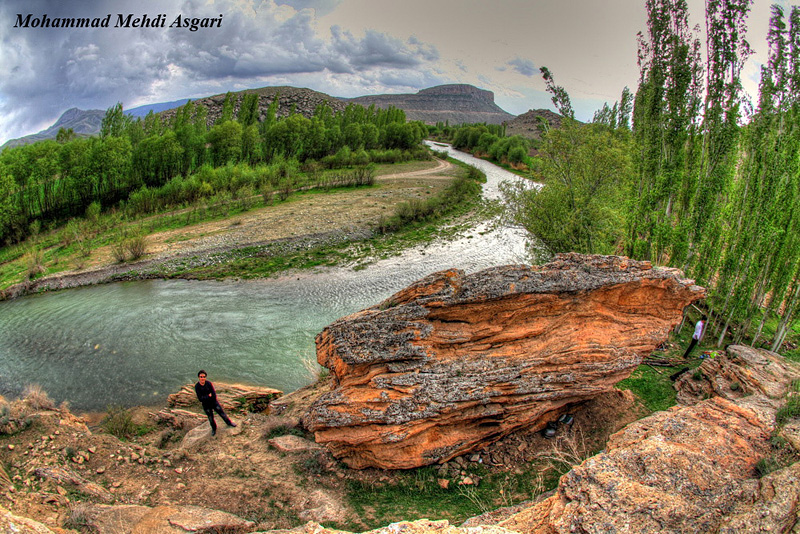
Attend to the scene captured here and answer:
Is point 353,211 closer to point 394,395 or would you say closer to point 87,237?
point 87,237

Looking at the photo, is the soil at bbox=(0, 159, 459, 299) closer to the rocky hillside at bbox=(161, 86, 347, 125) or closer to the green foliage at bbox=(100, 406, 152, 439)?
the green foliage at bbox=(100, 406, 152, 439)

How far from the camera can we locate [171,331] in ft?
78.4

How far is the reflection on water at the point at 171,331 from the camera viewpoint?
1930cm

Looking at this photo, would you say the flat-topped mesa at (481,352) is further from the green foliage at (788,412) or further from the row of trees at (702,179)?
the row of trees at (702,179)

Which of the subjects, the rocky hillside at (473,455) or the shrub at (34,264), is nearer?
the rocky hillside at (473,455)

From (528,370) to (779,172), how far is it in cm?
1369

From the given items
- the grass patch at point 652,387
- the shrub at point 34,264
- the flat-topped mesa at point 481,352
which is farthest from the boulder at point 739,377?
the shrub at point 34,264

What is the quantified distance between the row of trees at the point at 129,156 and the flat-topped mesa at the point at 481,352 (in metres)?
43.3

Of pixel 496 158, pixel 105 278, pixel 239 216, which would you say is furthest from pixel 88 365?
pixel 496 158

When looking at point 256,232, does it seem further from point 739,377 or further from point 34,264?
point 739,377

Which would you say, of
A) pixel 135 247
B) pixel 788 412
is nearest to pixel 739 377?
pixel 788 412

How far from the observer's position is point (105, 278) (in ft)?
105

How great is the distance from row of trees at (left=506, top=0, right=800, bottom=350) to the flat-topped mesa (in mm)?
6747

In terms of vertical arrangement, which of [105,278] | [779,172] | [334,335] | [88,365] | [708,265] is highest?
[779,172]
